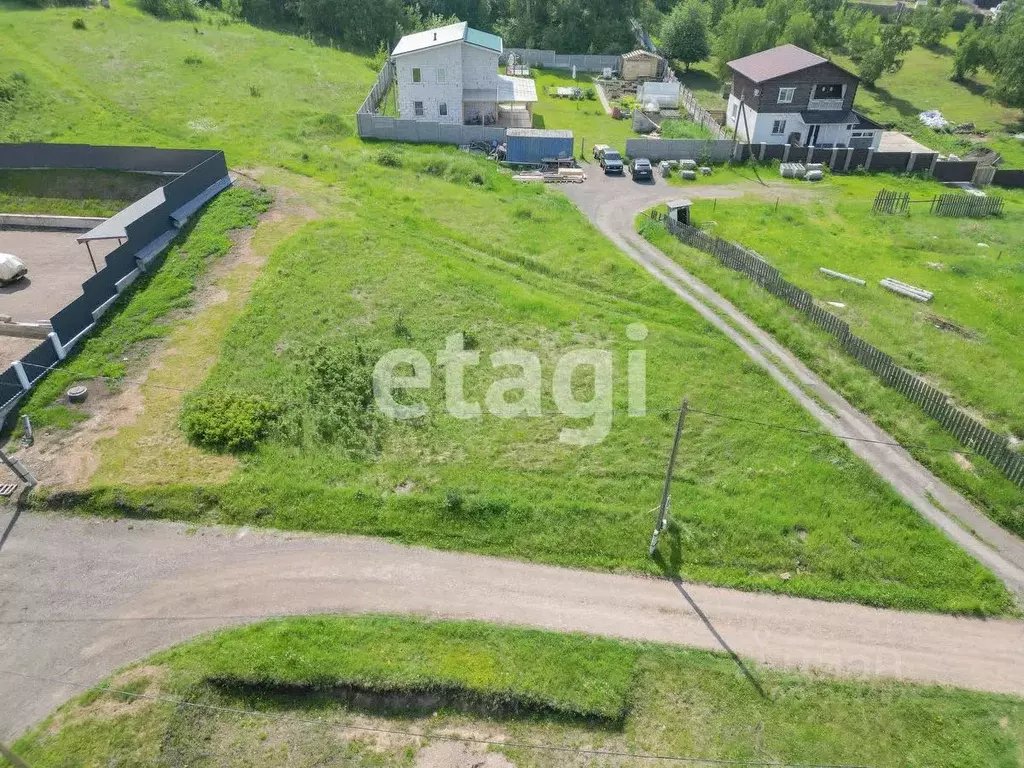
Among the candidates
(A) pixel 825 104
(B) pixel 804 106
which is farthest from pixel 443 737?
(A) pixel 825 104

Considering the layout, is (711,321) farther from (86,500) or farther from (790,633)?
(86,500)

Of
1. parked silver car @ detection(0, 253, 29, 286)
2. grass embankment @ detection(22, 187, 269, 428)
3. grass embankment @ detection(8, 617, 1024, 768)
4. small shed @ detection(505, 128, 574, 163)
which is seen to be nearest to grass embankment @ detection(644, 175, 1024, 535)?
grass embankment @ detection(8, 617, 1024, 768)

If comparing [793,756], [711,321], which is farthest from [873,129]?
[793,756]

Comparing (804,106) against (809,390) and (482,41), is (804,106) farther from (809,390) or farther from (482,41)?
(809,390)

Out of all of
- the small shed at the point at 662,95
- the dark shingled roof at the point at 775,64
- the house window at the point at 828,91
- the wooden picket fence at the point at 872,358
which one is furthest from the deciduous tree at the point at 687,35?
the wooden picket fence at the point at 872,358

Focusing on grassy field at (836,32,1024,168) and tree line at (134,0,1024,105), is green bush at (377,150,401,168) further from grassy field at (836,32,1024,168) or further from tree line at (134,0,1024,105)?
grassy field at (836,32,1024,168)

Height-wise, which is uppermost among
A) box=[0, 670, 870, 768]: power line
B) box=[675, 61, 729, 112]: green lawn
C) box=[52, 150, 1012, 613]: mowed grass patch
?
box=[675, 61, 729, 112]: green lawn

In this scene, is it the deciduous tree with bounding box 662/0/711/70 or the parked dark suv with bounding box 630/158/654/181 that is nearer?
the parked dark suv with bounding box 630/158/654/181
